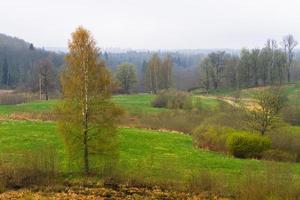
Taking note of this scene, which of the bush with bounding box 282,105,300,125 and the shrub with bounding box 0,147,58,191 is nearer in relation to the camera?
the shrub with bounding box 0,147,58,191

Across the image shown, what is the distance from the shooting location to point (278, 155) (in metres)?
36.4

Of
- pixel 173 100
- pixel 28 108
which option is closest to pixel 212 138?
pixel 28 108

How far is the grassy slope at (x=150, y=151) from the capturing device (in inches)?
1220

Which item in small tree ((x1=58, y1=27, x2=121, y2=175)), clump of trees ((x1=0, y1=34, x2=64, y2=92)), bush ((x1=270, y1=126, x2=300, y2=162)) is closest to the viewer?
small tree ((x1=58, y1=27, x2=121, y2=175))

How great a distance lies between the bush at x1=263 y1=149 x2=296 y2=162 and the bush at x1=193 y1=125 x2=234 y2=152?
3.63 m

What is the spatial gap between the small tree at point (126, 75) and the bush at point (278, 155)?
232ft

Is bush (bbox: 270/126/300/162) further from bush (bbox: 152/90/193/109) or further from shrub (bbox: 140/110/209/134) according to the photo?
bush (bbox: 152/90/193/109)

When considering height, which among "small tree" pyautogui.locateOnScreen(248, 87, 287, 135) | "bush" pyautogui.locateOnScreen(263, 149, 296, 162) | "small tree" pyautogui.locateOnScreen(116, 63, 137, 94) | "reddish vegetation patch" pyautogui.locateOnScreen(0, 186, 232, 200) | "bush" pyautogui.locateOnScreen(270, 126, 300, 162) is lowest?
"reddish vegetation patch" pyautogui.locateOnScreen(0, 186, 232, 200)

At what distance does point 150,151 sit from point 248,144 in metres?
7.75

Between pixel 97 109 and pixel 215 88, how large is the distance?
292 feet

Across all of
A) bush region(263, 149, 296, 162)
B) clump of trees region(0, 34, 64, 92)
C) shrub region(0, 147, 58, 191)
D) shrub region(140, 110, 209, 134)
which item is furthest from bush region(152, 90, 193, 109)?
clump of trees region(0, 34, 64, 92)

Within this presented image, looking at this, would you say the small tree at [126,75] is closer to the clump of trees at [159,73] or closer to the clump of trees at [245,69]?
the clump of trees at [159,73]

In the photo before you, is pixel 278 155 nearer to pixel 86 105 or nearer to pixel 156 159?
pixel 156 159

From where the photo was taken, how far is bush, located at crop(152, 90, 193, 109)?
253 feet
